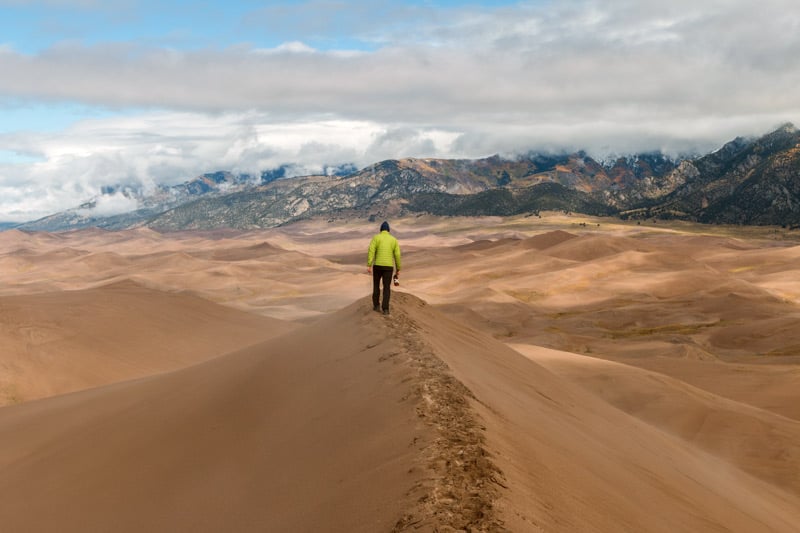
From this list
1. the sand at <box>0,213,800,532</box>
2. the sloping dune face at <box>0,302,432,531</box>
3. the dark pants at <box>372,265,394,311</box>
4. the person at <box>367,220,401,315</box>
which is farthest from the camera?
the dark pants at <box>372,265,394,311</box>

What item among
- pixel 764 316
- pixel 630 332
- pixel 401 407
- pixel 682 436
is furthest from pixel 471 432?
pixel 764 316

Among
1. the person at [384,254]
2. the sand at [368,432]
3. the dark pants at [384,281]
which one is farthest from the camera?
the dark pants at [384,281]

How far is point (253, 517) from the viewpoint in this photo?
6102mm

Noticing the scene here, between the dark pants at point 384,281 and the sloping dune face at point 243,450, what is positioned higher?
the dark pants at point 384,281

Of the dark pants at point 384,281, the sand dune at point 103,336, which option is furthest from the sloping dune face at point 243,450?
the sand dune at point 103,336

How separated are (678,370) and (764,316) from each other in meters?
25.6

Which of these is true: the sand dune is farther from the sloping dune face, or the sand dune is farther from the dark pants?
the dark pants

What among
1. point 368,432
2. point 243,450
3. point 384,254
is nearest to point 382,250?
point 384,254

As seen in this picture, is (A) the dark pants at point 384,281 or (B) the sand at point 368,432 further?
(A) the dark pants at point 384,281

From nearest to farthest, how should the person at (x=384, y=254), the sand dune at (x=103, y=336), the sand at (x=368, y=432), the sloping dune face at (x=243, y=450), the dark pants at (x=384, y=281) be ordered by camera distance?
the sand at (x=368, y=432), the sloping dune face at (x=243, y=450), the person at (x=384, y=254), the dark pants at (x=384, y=281), the sand dune at (x=103, y=336)

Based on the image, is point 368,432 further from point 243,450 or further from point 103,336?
point 103,336

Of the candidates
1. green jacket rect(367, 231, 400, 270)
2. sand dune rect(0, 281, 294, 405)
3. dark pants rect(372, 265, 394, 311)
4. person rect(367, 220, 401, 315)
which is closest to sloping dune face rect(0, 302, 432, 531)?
dark pants rect(372, 265, 394, 311)

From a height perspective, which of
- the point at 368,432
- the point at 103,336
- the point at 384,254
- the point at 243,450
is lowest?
the point at 103,336

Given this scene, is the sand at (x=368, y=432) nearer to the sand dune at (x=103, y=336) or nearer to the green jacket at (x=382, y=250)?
the sand dune at (x=103, y=336)
